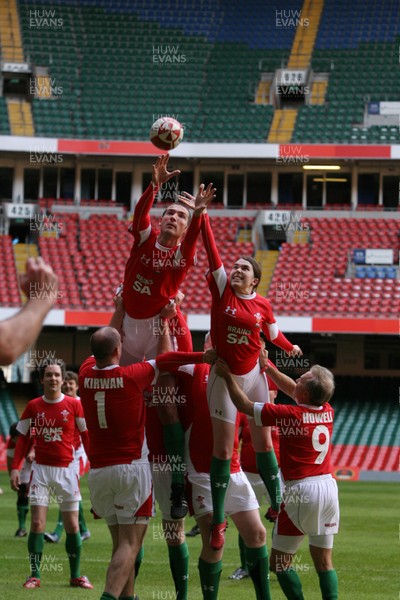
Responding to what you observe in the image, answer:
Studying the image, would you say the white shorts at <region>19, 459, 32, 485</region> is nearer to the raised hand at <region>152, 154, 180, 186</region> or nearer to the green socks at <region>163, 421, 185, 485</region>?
the green socks at <region>163, 421, 185, 485</region>

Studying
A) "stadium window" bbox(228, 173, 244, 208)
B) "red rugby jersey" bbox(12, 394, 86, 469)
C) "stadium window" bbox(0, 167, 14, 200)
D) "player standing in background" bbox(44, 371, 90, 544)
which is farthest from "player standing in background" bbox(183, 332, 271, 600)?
"stadium window" bbox(0, 167, 14, 200)

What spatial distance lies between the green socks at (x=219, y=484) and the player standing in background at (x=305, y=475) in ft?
1.59

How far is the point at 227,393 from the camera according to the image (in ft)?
27.2

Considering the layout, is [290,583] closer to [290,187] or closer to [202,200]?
[202,200]

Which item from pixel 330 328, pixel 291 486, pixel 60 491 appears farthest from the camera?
pixel 330 328

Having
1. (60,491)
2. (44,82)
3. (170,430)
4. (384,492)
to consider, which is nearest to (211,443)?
(170,430)

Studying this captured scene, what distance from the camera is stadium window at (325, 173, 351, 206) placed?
35812 mm

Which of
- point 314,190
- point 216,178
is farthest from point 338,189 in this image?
point 216,178

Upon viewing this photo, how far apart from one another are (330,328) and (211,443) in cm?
2141

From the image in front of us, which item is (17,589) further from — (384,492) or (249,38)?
(249,38)

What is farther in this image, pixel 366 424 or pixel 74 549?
pixel 366 424

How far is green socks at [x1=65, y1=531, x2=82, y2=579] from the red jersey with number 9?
102 inches

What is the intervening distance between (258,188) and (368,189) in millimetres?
3971

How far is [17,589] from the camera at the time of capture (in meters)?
10.2
